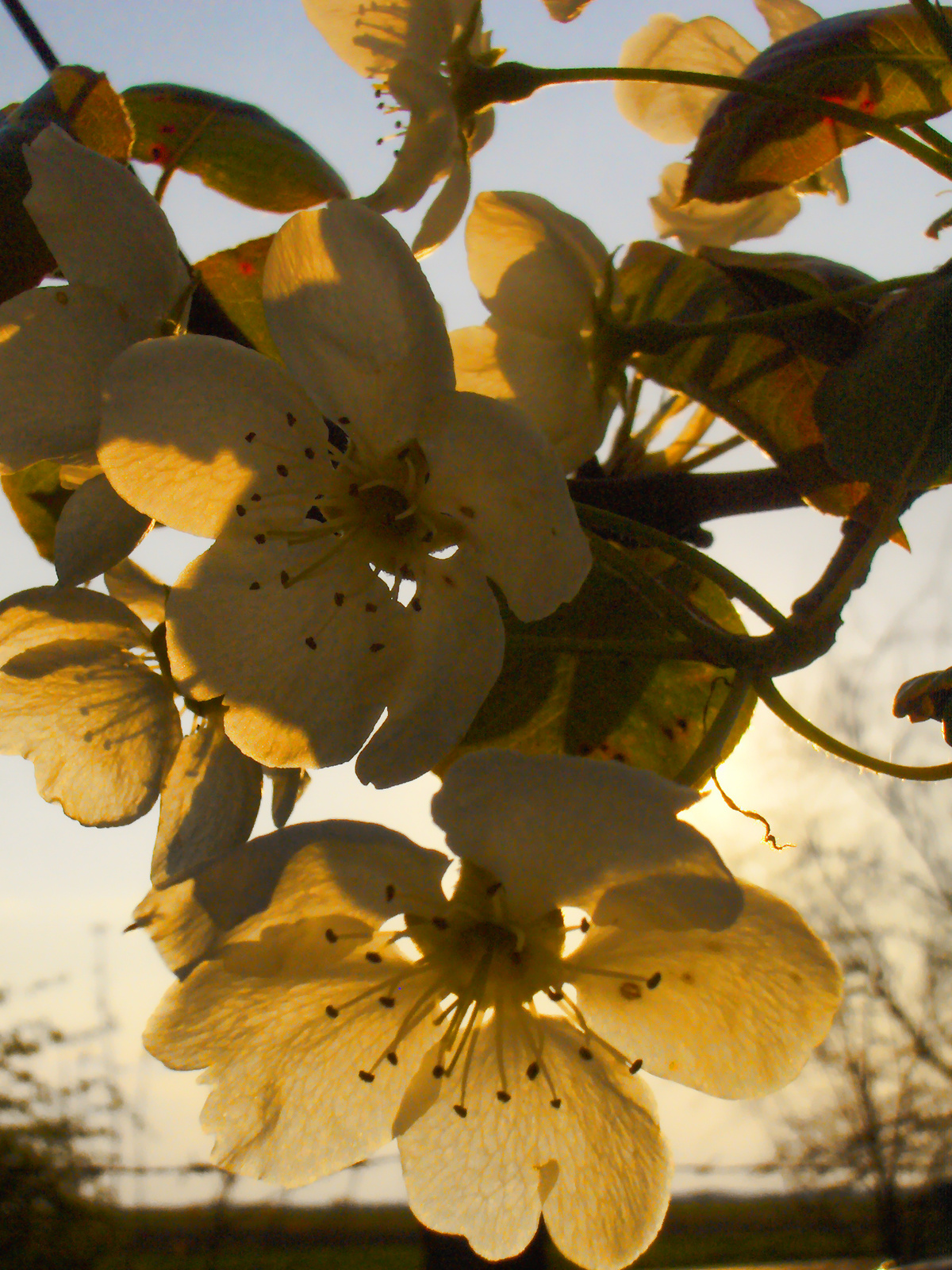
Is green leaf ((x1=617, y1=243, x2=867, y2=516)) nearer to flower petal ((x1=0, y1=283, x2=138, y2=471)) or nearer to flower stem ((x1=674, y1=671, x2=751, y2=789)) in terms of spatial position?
flower stem ((x1=674, y1=671, x2=751, y2=789))

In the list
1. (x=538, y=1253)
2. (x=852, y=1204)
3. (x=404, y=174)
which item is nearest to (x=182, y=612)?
(x=404, y=174)

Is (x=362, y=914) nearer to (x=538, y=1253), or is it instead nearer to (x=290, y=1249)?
(x=538, y=1253)

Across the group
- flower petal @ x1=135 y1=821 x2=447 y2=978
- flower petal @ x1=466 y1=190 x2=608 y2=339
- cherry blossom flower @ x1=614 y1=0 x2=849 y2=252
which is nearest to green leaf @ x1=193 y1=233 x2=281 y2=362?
flower petal @ x1=466 y1=190 x2=608 y2=339

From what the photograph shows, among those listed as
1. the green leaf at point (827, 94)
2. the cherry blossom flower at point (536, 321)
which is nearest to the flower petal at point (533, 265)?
the cherry blossom flower at point (536, 321)

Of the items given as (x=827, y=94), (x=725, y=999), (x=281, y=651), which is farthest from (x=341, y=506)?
(x=827, y=94)

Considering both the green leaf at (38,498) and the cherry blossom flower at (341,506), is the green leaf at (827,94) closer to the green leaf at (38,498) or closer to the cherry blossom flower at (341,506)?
the cherry blossom flower at (341,506)

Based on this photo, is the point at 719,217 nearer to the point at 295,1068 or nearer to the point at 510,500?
the point at 510,500

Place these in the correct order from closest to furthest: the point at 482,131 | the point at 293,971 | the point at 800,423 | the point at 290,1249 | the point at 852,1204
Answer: the point at 293,971
the point at 800,423
the point at 482,131
the point at 290,1249
the point at 852,1204

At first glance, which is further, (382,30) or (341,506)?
(382,30)
